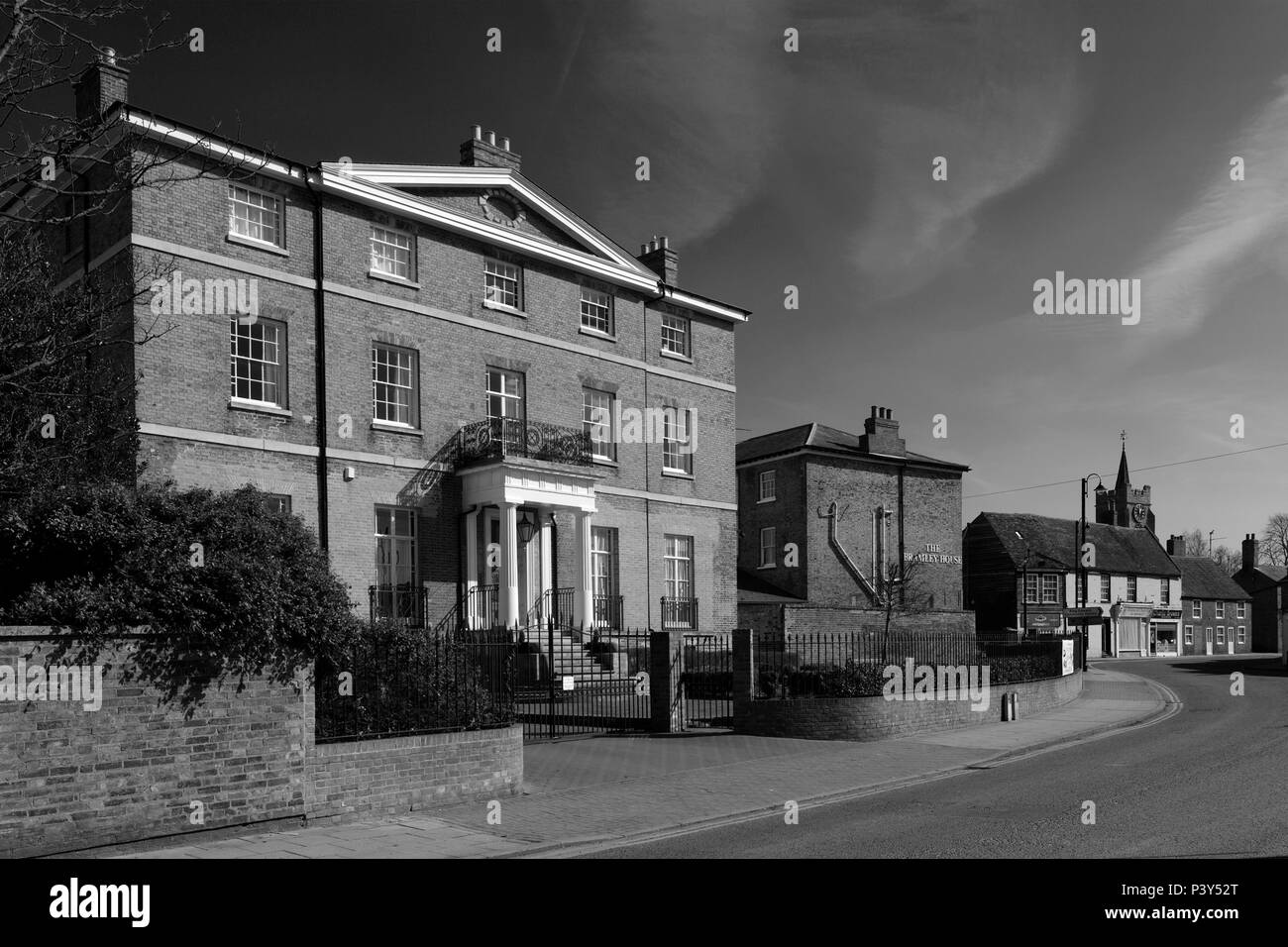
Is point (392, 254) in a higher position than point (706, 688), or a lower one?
higher

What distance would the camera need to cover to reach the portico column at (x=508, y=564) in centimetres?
2617

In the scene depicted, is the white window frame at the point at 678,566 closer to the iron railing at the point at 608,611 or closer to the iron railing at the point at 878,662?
the iron railing at the point at 608,611

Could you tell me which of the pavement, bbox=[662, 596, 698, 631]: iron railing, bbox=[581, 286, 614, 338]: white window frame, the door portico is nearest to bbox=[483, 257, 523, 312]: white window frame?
bbox=[581, 286, 614, 338]: white window frame

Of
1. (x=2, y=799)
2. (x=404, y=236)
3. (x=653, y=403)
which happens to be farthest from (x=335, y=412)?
(x=2, y=799)

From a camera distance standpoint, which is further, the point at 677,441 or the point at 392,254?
the point at 677,441

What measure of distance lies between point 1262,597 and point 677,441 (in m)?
70.0

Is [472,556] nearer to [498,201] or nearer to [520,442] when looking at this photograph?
[520,442]

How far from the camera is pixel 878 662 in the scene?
2080 centimetres

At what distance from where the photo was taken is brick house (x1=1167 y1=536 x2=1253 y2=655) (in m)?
75.2

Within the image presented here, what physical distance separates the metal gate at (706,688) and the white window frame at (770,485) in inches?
765

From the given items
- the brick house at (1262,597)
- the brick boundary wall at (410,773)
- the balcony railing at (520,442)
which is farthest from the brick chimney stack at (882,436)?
the brick house at (1262,597)

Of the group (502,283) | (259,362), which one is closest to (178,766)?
(259,362)

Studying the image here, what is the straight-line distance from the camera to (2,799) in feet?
29.9
